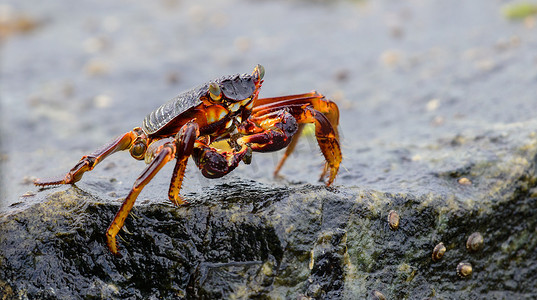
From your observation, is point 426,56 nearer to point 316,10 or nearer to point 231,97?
point 316,10

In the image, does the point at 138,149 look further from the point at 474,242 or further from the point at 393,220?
the point at 474,242

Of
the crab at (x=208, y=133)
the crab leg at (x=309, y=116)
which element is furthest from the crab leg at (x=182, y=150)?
the crab leg at (x=309, y=116)

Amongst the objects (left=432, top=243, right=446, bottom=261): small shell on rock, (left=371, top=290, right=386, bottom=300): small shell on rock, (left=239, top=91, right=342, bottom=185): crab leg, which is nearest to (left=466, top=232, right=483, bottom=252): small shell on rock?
(left=432, top=243, right=446, bottom=261): small shell on rock

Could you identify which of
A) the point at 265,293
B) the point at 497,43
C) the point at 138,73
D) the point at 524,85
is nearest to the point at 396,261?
the point at 265,293

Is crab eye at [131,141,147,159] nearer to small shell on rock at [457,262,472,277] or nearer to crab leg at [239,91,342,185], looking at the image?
crab leg at [239,91,342,185]

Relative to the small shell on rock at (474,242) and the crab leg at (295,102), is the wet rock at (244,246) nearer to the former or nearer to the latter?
the small shell on rock at (474,242)

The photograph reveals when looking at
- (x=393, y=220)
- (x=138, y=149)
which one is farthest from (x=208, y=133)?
(x=393, y=220)
